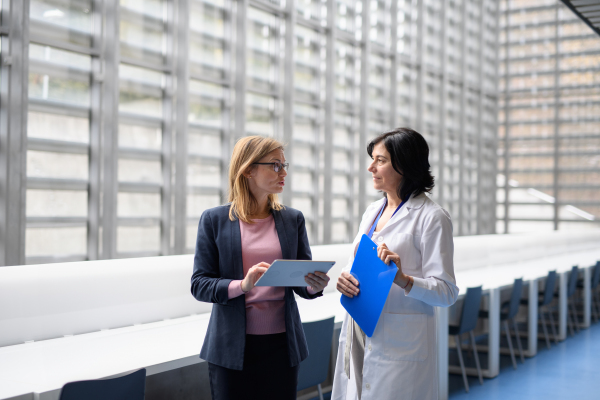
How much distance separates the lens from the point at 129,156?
7000 millimetres

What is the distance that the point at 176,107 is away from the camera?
7422mm

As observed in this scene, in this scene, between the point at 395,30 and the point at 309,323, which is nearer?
the point at 309,323

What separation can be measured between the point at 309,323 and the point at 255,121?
19.6ft

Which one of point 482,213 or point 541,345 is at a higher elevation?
point 482,213

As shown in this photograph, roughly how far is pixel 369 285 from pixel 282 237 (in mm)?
371

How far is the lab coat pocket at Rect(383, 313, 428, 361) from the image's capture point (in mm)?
2156

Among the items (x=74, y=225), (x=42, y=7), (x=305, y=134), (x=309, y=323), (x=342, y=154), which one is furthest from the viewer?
(x=342, y=154)

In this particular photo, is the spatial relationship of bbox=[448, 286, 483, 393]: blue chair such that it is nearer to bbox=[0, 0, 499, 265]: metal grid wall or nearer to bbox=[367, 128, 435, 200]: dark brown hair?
bbox=[367, 128, 435, 200]: dark brown hair

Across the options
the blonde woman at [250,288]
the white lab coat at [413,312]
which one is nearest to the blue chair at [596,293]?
the white lab coat at [413,312]

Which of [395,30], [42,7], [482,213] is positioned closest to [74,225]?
[42,7]

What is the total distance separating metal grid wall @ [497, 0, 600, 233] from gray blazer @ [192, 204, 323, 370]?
51.6 feet

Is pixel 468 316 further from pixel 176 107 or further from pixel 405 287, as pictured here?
pixel 176 107

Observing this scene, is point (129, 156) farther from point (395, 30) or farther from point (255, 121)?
point (395, 30)

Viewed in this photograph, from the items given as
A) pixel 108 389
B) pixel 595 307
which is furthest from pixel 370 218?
pixel 595 307
